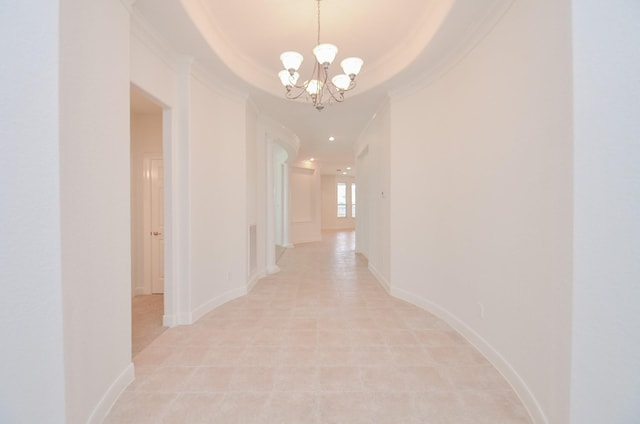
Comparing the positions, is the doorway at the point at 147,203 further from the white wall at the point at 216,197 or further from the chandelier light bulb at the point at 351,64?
the chandelier light bulb at the point at 351,64

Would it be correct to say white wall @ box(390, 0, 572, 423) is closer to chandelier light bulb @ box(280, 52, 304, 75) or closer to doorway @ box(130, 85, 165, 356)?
chandelier light bulb @ box(280, 52, 304, 75)

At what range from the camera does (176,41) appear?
296cm

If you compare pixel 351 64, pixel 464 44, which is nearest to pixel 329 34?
pixel 351 64

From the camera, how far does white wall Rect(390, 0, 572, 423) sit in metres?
1.56

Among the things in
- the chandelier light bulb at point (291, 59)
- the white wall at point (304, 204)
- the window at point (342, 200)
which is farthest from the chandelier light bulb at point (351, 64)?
the window at point (342, 200)

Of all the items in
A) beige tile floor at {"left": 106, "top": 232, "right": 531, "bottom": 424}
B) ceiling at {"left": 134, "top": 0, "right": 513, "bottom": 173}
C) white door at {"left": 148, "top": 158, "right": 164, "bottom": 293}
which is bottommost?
beige tile floor at {"left": 106, "top": 232, "right": 531, "bottom": 424}

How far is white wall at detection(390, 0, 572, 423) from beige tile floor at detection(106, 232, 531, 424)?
304mm

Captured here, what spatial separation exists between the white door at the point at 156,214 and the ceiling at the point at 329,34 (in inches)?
67.0

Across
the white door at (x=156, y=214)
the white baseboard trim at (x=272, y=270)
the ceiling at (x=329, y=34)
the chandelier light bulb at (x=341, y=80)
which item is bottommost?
the white baseboard trim at (x=272, y=270)

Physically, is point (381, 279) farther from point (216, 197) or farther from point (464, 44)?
point (464, 44)

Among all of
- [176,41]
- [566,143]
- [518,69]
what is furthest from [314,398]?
[176,41]

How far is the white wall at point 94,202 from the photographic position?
1.50 metres

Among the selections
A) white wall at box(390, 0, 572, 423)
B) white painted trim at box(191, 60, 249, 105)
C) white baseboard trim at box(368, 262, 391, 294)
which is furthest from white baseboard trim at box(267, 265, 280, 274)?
white painted trim at box(191, 60, 249, 105)

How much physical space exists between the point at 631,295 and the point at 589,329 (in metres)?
0.23
